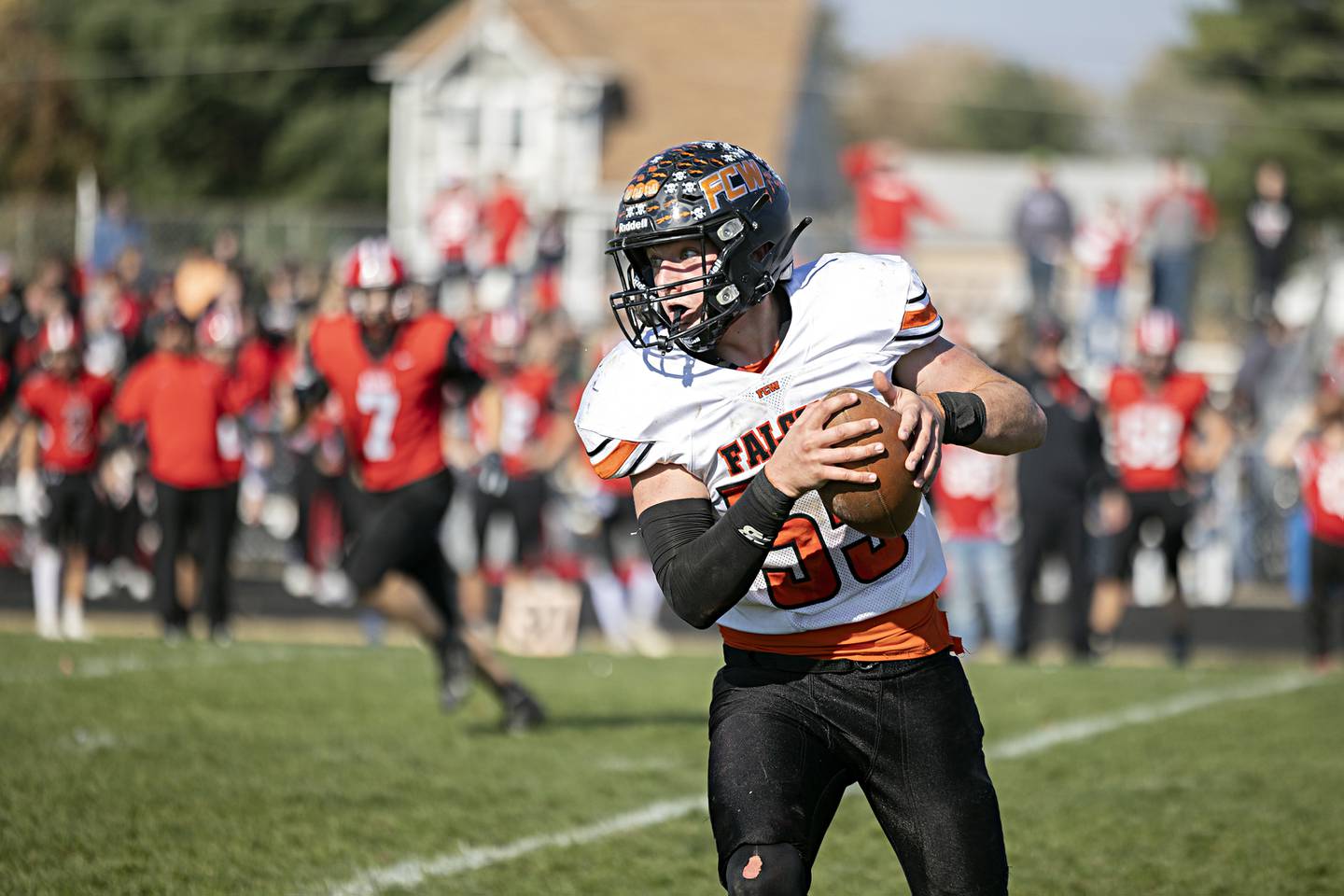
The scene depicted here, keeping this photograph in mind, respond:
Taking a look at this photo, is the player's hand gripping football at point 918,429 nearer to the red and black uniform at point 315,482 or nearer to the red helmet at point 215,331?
the red helmet at point 215,331

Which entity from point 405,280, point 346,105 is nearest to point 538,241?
point 405,280

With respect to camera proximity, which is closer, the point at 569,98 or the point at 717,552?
the point at 717,552

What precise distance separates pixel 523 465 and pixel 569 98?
757 inches

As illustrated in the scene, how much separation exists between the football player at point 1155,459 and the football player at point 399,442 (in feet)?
16.4

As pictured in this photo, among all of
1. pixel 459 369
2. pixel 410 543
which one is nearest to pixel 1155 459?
pixel 459 369

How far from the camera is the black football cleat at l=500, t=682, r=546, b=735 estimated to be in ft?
23.0

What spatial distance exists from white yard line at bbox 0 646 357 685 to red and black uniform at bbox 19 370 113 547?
7.38 ft

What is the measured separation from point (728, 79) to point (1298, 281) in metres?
11.2

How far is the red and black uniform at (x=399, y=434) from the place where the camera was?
701 cm

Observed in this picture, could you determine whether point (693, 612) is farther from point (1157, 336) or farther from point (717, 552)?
point (1157, 336)

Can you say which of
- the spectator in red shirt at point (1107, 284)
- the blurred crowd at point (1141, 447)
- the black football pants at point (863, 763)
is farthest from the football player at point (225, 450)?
the spectator in red shirt at point (1107, 284)

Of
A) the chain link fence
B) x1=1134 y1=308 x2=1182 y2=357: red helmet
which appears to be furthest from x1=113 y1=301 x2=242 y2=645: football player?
the chain link fence

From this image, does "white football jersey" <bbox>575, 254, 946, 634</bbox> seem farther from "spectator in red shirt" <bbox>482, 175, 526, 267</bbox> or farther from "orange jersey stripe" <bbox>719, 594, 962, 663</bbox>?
"spectator in red shirt" <bbox>482, 175, 526, 267</bbox>

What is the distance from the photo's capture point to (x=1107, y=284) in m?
17.1
